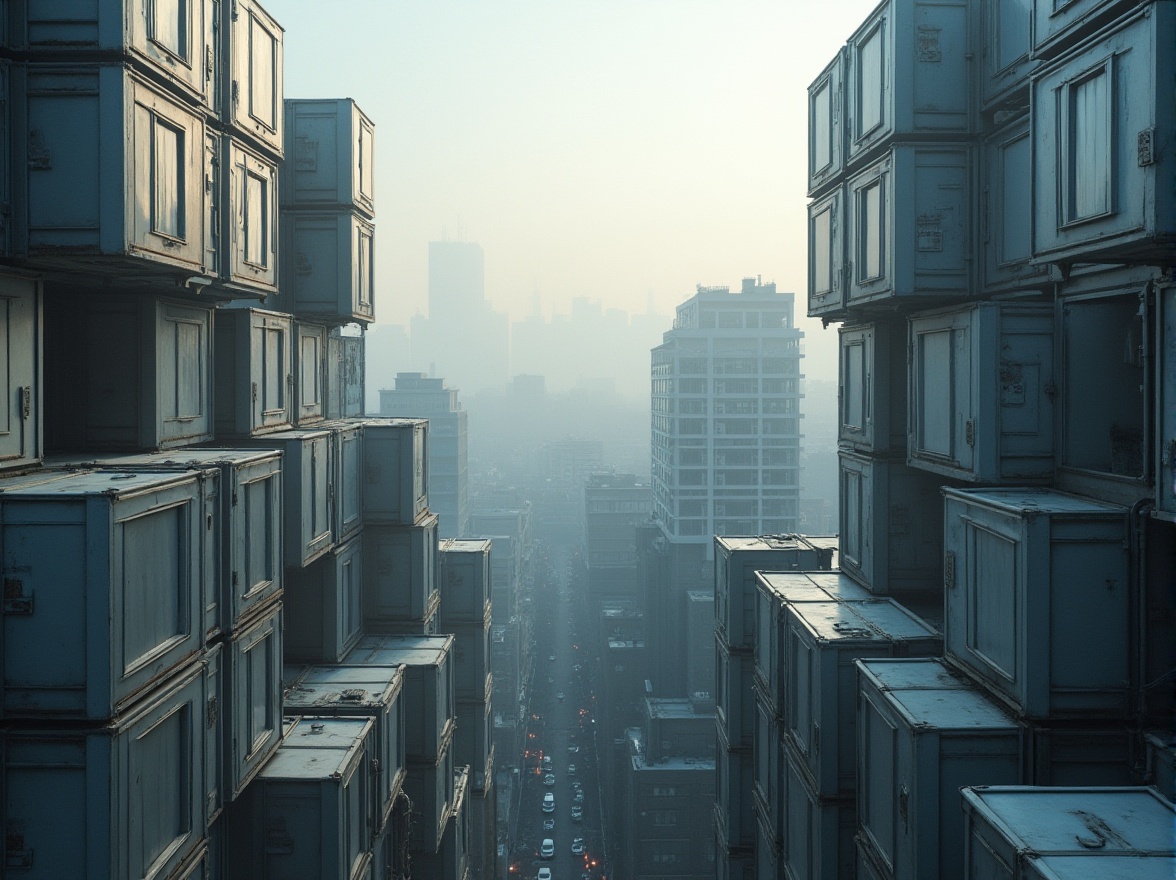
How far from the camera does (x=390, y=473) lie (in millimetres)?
17281

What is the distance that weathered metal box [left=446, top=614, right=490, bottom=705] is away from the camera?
22.3m

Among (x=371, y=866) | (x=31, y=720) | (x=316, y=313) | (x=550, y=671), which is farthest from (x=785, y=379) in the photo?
(x=31, y=720)

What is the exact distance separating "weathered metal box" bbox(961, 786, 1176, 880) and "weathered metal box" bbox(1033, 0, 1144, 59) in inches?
241

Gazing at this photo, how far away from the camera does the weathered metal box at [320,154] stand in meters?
17.0

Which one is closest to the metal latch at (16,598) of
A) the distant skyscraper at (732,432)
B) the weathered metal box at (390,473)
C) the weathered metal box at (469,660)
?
the weathered metal box at (390,473)

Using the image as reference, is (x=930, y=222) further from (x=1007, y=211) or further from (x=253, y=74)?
(x=253, y=74)

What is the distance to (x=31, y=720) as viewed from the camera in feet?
23.5

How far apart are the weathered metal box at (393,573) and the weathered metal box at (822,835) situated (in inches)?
300

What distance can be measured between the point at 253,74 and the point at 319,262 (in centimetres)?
509

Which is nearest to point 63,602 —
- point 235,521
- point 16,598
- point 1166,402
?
point 16,598

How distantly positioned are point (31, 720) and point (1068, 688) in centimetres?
869

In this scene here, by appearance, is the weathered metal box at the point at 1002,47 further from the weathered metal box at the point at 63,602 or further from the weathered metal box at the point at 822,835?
the weathered metal box at the point at 63,602

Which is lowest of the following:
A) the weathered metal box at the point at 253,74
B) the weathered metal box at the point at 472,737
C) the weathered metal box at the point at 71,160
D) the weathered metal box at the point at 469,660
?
the weathered metal box at the point at 472,737

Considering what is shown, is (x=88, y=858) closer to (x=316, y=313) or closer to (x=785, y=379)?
(x=316, y=313)
